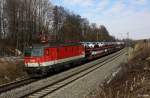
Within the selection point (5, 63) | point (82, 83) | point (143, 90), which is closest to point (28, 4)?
point (5, 63)

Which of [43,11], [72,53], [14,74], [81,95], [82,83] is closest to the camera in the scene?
[81,95]

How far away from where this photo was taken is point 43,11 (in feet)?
292

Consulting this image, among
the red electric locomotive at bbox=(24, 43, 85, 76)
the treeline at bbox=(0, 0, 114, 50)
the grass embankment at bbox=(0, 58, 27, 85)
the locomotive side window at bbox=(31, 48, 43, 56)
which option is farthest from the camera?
the treeline at bbox=(0, 0, 114, 50)

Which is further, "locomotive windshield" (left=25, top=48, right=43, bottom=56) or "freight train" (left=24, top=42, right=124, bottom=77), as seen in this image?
"locomotive windshield" (left=25, top=48, right=43, bottom=56)

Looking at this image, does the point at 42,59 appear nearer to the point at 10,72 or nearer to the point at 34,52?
the point at 34,52

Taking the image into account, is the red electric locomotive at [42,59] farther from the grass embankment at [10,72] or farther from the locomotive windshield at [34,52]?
the grass embankment at [10,72]

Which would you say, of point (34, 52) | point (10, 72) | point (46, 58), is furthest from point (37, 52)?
point (10, 72)

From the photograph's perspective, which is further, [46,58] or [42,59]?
[46,58]

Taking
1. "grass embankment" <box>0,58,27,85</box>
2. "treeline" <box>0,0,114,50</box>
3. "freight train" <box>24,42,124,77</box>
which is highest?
"treeline" <box>0,0,114,50</box>

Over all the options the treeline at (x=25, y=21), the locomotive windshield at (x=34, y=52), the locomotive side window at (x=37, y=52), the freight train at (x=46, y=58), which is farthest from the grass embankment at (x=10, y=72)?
the treeline at (x=25, y=21)

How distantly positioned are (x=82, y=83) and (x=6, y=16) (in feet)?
195

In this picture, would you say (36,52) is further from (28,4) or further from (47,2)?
(47,2)

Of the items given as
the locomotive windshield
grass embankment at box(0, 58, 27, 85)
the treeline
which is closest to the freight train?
the locomotive windshield

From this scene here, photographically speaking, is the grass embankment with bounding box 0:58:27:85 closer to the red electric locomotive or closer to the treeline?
the red electric locomotive
